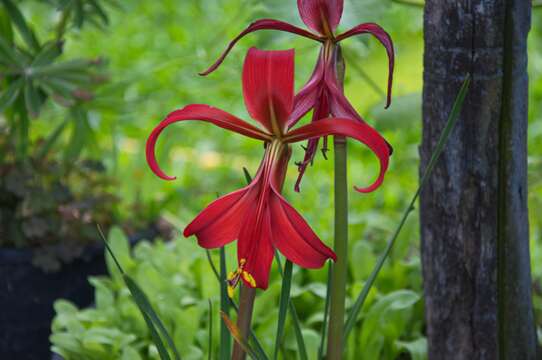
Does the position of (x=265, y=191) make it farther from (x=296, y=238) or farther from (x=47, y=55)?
(x=47, y=55)

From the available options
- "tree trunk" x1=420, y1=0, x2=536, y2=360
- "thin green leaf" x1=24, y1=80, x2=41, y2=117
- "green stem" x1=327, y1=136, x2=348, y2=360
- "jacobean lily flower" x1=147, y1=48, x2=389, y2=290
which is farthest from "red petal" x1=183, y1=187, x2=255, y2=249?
"thin green leaf" x1=24, y1=80, x2=41, y2=117

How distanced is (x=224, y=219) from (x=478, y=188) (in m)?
0.37

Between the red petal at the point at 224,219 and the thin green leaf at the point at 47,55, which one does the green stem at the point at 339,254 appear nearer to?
the red petal at the point at 224,219

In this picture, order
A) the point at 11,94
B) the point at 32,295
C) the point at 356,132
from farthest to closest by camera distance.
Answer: the point at 32,295
the point at 11,94
the point at 356,132

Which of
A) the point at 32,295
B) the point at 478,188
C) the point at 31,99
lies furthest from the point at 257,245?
the point at 32,295

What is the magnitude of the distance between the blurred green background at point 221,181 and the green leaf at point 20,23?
0.48 ft

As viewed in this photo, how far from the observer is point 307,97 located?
72cm

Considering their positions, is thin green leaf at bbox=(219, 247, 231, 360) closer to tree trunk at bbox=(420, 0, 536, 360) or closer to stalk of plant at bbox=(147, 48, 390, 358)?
stalk of plant at bbox=(147, 48, 390, 358)

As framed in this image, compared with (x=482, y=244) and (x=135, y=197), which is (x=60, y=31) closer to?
(x=135, y=197)

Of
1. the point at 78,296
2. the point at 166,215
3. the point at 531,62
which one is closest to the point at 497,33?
the point at 78,296

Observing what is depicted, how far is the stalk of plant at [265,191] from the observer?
0.66 m

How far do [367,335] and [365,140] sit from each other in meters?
0.59

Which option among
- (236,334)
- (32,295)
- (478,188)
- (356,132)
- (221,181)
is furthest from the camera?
(221,181)

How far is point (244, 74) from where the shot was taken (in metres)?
0.67
